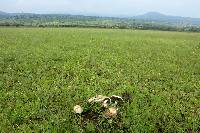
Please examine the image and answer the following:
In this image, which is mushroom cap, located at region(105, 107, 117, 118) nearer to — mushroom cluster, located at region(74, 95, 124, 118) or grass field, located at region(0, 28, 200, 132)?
mushroom cluster, located at region(74, 95, 124, 118)

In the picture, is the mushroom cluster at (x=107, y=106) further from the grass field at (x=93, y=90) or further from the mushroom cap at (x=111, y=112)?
the grass field at (x=93, y=90)

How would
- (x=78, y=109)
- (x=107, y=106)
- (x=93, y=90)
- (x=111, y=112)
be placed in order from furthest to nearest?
(x=93, y=90)
(x=78, y=109)
(x=107, y=106)
(x=111, y=112)

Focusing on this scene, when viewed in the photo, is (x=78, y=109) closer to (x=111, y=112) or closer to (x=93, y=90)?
(x=111, y=112)

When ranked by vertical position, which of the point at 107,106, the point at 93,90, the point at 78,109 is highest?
the point at 107,106

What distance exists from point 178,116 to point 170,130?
123 centimetres

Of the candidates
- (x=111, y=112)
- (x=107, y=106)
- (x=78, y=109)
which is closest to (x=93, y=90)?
(x=78, y=109)

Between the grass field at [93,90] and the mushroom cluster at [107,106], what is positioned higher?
the mushroom cluster at [107,106]

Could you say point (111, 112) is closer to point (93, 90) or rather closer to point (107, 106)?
point (107, 106)

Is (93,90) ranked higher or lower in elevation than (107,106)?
lower

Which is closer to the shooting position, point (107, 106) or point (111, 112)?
point (111, 112)

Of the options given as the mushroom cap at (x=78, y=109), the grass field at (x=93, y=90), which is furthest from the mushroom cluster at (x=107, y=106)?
the grass field at (x=93, y=90)

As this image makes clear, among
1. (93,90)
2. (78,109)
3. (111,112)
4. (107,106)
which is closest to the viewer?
(111,112)

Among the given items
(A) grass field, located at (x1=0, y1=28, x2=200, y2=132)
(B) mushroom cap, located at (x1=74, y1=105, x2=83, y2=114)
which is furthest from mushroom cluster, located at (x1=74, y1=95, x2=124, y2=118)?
(A) grass field, located at (x1=0, y1=28, x2=200, y2=132)

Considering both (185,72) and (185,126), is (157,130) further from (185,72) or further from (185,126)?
(185,72)
